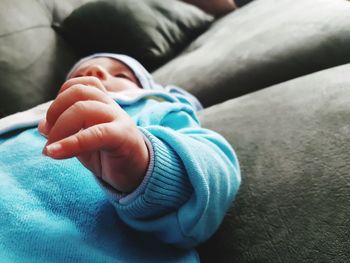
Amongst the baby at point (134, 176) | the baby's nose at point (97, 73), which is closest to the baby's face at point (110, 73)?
the baby's nose at point (97, 73)

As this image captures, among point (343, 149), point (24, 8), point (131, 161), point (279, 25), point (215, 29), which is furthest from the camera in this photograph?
point (215, 29)

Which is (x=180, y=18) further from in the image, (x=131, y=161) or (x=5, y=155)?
(x=131, y=161)

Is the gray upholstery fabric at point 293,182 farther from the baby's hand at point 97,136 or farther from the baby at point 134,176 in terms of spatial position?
the baby's hand at point 97,136

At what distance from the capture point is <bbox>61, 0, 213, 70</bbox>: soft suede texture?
52.6 inches

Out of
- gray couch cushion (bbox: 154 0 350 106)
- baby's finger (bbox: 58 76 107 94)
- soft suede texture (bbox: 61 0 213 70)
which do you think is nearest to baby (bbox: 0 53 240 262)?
baby's finger (bbox: 58 76 107 94)

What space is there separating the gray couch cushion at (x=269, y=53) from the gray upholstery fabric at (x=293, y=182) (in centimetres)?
18

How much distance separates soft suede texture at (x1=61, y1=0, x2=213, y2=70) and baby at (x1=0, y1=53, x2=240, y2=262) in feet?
2.66

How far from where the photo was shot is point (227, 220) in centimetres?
56

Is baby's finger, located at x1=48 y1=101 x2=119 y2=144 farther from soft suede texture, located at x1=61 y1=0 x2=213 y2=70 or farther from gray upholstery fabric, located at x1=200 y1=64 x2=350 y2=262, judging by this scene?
soft suede texture, located at x1=61 y1=0 x2=213 y2=70

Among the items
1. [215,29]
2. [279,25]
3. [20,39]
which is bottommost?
[215,29]

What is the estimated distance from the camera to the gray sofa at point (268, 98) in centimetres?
49

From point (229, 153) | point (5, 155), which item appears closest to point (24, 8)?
point (5, 155)

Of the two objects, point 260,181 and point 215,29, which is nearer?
point 260,181

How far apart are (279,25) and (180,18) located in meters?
0.51
